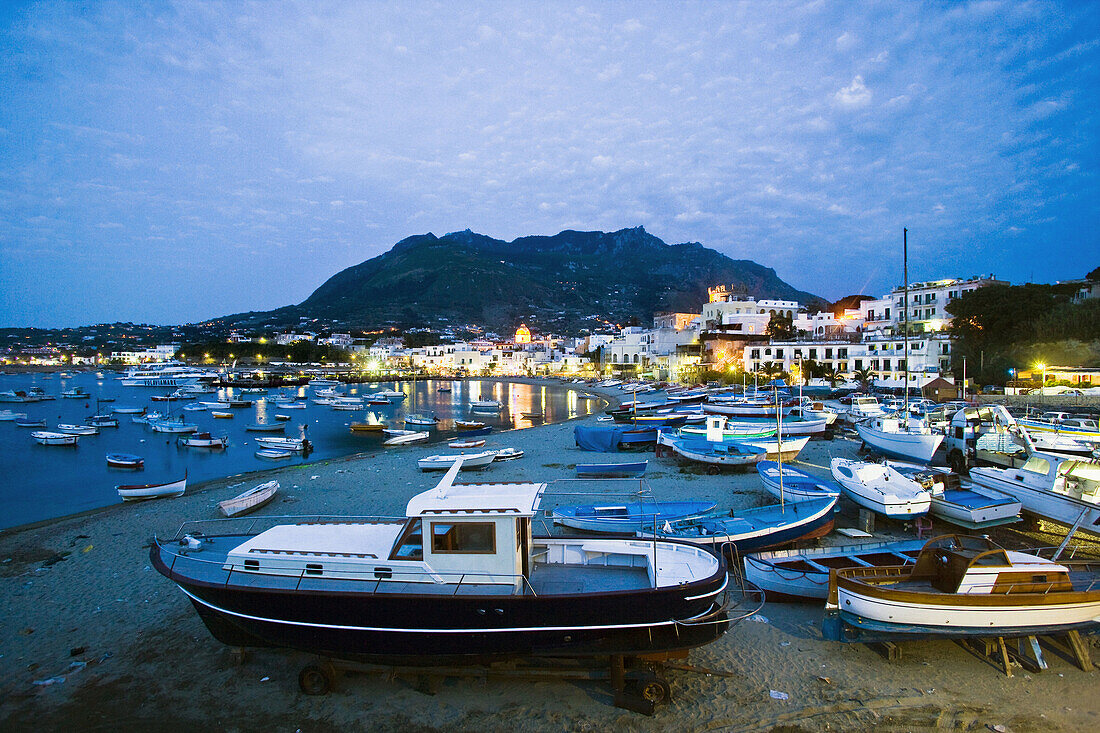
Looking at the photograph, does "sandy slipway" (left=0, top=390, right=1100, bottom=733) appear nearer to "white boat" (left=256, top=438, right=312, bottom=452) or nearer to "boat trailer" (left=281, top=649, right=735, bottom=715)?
"boat trailer" (left=281, top=649, right=735, bottom=715)

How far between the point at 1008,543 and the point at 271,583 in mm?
14136

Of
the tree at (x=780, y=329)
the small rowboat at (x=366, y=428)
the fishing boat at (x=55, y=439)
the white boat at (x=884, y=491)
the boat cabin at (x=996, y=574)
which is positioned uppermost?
the tree at (x=780, y=329)

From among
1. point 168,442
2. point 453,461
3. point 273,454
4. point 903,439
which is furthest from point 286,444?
point 903,439

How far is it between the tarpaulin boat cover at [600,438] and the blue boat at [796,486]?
10836 mm

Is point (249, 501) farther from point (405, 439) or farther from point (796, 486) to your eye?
point (405, 439)

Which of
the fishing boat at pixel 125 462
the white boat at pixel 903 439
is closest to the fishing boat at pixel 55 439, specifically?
the fishing boat at pixel 125 462

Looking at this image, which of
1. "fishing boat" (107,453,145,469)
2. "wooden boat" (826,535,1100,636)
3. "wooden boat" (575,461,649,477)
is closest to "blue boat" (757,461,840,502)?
"wooden boat" (575,461,649,477)

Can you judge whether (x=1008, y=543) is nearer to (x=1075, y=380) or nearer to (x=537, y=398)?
(x=1075, y=380)

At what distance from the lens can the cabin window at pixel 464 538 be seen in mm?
6551

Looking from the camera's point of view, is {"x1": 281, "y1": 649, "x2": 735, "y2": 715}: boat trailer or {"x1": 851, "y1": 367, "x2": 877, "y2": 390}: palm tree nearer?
{"x1": 281, "y1": 649, "x2": 735, "y2": 715}: boat trailer

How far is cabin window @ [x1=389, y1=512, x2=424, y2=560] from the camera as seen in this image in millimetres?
6742

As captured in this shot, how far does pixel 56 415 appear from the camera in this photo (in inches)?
1892

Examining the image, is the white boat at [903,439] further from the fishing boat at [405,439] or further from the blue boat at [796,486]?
the fishing boat at [405,439]

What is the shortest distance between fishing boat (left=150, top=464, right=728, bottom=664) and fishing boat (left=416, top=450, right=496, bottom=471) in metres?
13.6
